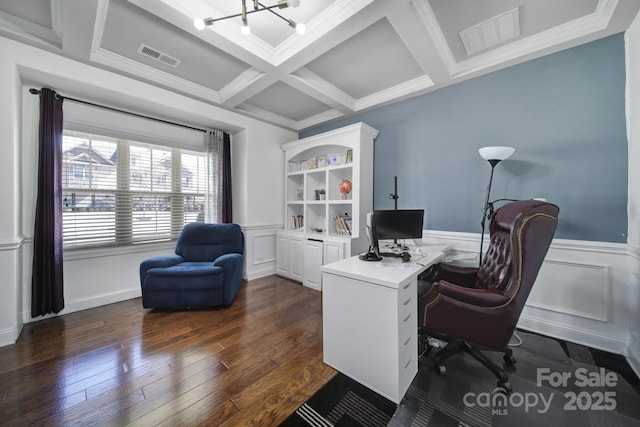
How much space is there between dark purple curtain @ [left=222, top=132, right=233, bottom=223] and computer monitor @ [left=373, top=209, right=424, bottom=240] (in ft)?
7.97

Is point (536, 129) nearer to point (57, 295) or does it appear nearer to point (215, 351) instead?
point (215, 351)

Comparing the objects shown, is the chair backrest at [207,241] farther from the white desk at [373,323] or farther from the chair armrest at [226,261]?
the white desk at [373,323]

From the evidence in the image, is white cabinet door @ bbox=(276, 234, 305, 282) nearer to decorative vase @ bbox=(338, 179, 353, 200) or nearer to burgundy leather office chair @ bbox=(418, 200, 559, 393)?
decorative vase @ bbox=(338, 179, 353, 200)

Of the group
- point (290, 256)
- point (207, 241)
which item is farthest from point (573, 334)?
point (207, 241)

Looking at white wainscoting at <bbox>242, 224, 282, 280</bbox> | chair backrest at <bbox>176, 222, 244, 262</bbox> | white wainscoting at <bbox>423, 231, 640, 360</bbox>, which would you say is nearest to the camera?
white wainscoting at <bbox>423, 231, 640, 360</bbox>

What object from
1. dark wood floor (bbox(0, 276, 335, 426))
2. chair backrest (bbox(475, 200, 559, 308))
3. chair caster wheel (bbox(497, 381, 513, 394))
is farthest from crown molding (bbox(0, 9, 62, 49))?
chair caster wheel (bbox(497, 381, 513, 394))

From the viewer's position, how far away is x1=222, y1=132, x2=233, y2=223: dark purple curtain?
360 cm

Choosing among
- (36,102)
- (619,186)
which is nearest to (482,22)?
(619,186)

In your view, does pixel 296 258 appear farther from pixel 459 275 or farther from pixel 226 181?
pixel 459 275

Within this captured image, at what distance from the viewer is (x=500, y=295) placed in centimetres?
142

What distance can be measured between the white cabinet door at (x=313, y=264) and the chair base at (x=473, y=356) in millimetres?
1742

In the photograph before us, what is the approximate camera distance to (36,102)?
232 centimetres

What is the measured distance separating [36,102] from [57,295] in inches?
Answer: 77.2

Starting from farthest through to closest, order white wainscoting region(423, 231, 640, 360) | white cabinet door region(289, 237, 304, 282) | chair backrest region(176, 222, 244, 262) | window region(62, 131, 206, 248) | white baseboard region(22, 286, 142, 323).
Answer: white cabinet door region(289, 237, 304, 282) → chair backrest region(176, 222, 244, 262) → window region(62, 131, 206, 248) → white baseboard region(22, 286, 142, 323) → white wainscoting region(423, 231, 640, 360)
